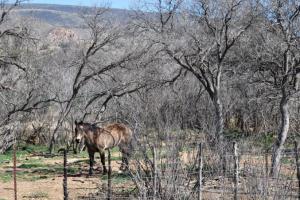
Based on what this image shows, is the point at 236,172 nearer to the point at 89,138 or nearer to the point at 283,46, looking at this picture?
the point at 283,46

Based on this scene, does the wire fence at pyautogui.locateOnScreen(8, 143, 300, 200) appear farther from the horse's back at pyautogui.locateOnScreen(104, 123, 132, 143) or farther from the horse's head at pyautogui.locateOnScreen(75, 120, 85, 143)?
the horse's back at pyautogui.locateOnScreen(104, 123, 132, 143)

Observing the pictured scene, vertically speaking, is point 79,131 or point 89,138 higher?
point 79,131

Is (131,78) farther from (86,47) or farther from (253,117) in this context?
(253,117)

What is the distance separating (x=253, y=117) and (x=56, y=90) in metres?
11.0

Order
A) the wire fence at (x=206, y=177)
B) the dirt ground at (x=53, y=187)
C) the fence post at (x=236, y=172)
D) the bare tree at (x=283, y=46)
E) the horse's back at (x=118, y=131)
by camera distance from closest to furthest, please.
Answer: the wire fence at (x=206, y=177), the fence post at (x=236, y=172), the bare tree at (x=283, y=46), the dirt ground at (x=53, y=187), the horse's back at (x=118, y=131)

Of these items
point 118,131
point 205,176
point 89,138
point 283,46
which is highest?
point 283,46

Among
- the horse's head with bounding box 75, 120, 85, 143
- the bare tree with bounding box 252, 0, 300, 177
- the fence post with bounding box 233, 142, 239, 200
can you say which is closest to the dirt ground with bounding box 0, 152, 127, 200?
the horse's head with bounding box 75, 120, 85, 143

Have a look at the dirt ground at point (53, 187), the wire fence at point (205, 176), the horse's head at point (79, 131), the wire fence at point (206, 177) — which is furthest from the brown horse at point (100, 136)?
the wire fence at point (206, 177)

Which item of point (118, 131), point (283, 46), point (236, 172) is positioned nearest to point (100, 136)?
point (118, 131)

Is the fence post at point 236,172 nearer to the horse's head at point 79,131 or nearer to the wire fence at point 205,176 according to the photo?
the wire fence at point 205,176

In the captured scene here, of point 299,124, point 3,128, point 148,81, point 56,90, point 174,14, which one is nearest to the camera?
point 299,124

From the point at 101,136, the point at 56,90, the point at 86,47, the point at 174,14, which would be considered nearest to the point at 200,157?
the point at 101,136

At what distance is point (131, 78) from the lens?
27.7 meters

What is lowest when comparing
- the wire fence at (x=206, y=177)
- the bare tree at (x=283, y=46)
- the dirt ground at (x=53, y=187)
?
the dirt ground at (x=53, y=187)
